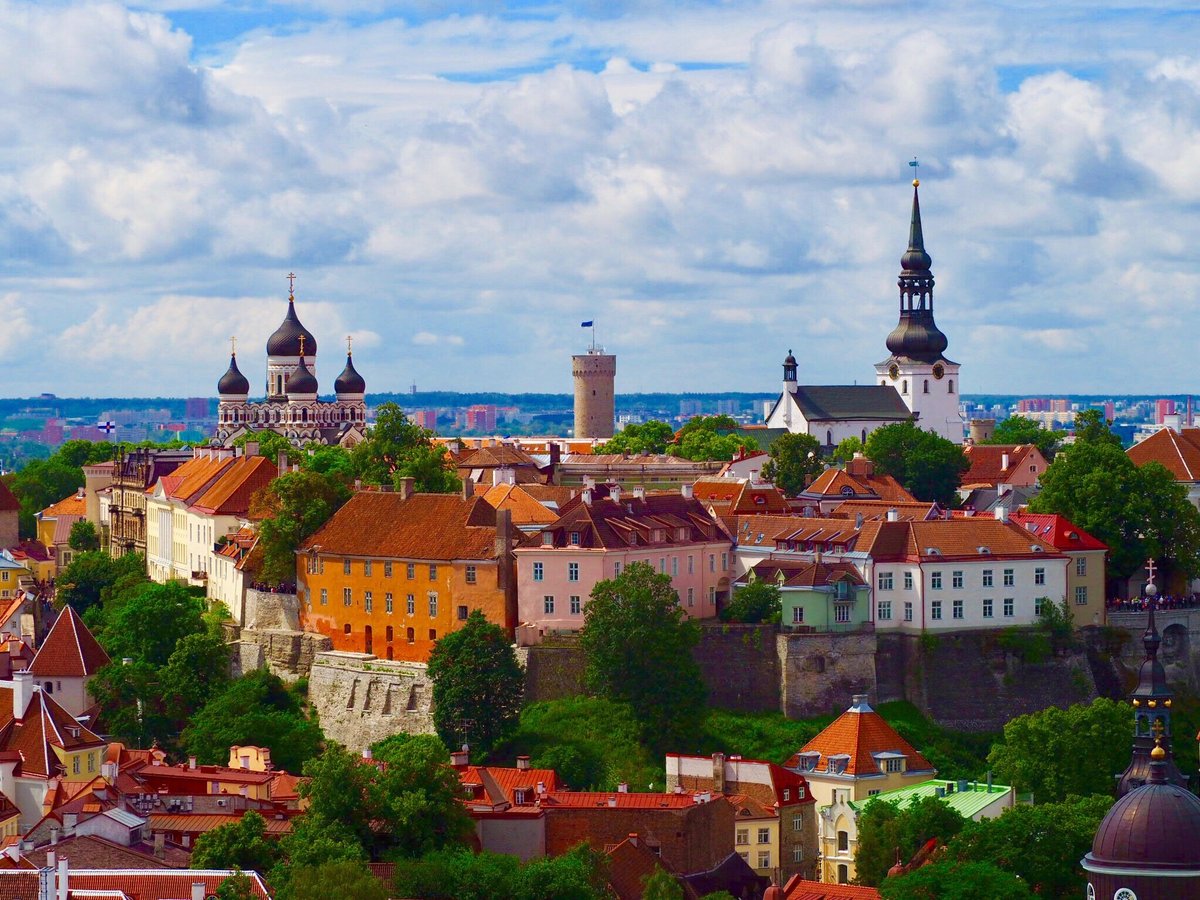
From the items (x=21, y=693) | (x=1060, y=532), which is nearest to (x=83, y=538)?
(x=21, y=693)

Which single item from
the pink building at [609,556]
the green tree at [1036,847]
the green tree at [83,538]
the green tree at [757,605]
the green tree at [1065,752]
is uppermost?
the green tree at [83,538]

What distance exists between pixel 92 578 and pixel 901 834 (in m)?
50.2

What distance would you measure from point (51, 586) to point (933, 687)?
1866 inches

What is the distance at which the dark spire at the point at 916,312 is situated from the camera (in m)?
167

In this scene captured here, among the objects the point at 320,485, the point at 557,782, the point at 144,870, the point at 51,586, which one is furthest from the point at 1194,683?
the point at 51,586

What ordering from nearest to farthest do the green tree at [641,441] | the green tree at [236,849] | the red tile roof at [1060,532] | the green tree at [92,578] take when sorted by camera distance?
the green tree at [236,849] → the red tile roof at [1060,532] → the green tree at [92,578] → the green tree at [641,441]

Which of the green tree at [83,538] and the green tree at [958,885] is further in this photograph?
the green tree at [83,538]

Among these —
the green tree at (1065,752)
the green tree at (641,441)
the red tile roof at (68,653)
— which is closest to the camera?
the green tree at (1065,752)

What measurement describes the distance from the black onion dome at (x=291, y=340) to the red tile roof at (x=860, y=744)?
96.2 meters

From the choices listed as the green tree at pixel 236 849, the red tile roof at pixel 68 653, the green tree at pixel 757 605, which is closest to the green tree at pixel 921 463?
the green tree at pixel 757 605

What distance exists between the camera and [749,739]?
86938 millimetres

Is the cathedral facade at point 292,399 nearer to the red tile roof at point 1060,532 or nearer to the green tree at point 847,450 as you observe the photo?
the green tree at point 847,450

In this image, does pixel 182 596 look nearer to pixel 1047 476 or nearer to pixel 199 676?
pixel 199 676

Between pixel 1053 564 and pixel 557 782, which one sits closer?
pixel 557 782
